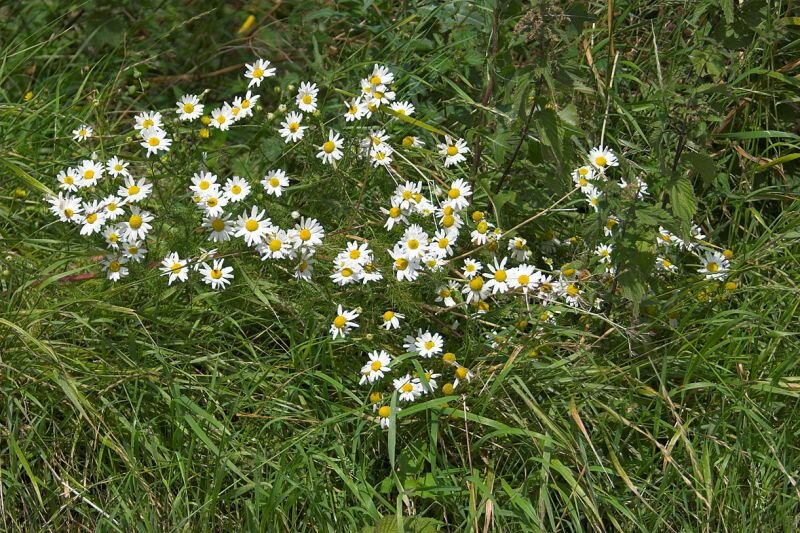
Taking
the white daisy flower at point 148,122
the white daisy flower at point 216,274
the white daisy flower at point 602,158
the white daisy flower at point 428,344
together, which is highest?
the white daisy flower at point 148,122

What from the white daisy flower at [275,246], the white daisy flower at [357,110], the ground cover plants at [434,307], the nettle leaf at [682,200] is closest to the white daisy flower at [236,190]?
the ground cover plants at [434,307]

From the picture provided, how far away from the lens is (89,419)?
251 centimetres

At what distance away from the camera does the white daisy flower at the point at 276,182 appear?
9.32ft

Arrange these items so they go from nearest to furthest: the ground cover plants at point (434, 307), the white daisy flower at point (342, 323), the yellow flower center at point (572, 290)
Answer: the ground cover plants at point (434, 307)
the white daisy flower at point (342, 323)
the yellow flower center at point (572, 290)

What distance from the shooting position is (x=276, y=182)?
9.36ft

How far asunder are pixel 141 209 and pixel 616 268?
1338 millimetres

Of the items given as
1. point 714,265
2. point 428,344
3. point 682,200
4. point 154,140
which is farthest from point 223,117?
point 714,265

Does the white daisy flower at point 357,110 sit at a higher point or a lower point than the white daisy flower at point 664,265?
higher

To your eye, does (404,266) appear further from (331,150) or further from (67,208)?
(67,208)

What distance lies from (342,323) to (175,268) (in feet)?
1.52

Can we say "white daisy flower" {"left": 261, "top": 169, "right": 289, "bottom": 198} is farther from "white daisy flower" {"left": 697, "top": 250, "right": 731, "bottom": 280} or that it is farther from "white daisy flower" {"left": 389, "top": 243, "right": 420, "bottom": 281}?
"white daisy flower" {"left": 697, "top": 250, "right": 731, "bottom": 280}

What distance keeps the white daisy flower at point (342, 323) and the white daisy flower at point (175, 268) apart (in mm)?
415

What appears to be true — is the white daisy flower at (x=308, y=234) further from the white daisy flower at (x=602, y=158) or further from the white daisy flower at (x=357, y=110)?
the white daisy flower at (x=602, y=158)

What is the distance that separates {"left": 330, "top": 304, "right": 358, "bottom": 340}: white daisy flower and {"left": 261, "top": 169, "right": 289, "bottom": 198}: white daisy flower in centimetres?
41
